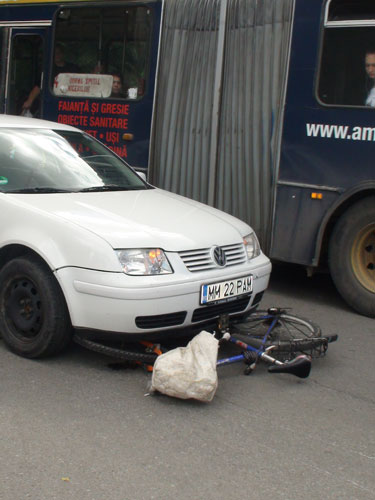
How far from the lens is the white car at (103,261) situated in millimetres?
4699

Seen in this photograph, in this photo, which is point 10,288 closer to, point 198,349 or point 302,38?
point 198,349

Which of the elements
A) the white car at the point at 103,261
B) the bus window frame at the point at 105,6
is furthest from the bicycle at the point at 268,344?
the bus window frame at the point at 105,6

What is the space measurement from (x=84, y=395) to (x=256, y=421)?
104cm

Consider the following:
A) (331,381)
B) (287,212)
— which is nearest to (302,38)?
(287,212)

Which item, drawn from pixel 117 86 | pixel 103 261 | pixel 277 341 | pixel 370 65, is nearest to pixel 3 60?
pixel 117 86

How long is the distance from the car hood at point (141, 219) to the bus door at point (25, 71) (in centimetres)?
372

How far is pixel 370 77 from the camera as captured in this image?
6.49 metres

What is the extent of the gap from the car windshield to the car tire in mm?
693

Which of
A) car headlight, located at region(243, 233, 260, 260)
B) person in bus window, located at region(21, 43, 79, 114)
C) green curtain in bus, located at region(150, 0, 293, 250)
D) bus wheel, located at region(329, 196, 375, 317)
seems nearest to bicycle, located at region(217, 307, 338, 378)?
car headlight, located at region(243, 233, 260, 260)

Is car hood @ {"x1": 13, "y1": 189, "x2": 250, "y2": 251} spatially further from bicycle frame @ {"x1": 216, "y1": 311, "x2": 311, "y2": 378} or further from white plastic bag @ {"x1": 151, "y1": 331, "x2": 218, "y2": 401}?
white plastic bag @ {"x1": 151, "y1": 331, "x2": 218, "y2": 401}

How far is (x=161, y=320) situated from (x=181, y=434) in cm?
94

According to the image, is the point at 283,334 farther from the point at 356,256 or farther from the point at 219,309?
the point at 356,256

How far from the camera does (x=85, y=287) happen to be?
471cm

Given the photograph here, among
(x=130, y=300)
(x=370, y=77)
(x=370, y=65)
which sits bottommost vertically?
(x=130, y=300)
